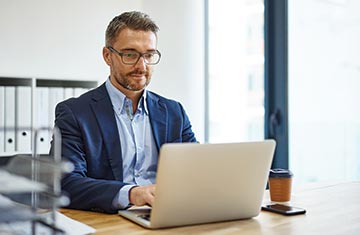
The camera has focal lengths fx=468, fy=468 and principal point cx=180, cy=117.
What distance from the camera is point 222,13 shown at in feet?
13.3

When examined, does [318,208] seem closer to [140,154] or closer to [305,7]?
[140,154]

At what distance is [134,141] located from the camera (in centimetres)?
188

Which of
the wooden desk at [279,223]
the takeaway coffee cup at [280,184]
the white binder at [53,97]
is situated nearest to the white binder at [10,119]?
the white binder at [53,97]

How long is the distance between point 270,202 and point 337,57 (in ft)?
6.83

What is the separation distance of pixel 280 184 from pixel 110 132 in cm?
66

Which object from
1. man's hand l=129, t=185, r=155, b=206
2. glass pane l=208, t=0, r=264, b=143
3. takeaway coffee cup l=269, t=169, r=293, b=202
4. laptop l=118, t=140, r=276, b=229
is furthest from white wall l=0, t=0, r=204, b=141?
laptop l=118, t=140, r=276, b=229

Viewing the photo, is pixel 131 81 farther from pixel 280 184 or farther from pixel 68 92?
pixel 68 92

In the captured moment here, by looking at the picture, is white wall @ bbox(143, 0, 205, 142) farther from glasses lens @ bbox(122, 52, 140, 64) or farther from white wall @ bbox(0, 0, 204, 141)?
glasses lens @ bbox(122, 52, 140, 64)

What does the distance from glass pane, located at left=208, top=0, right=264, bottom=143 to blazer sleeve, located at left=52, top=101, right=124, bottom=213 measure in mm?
2227

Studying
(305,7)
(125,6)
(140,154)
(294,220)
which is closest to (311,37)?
(305,7)

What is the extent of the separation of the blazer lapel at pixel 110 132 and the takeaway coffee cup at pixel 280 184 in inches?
22.7

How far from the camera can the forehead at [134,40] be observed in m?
1.87

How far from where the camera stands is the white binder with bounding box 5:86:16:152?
2.65 metres

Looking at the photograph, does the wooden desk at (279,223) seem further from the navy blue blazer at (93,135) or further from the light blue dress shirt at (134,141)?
the light blue dress shirt at (134,141)
